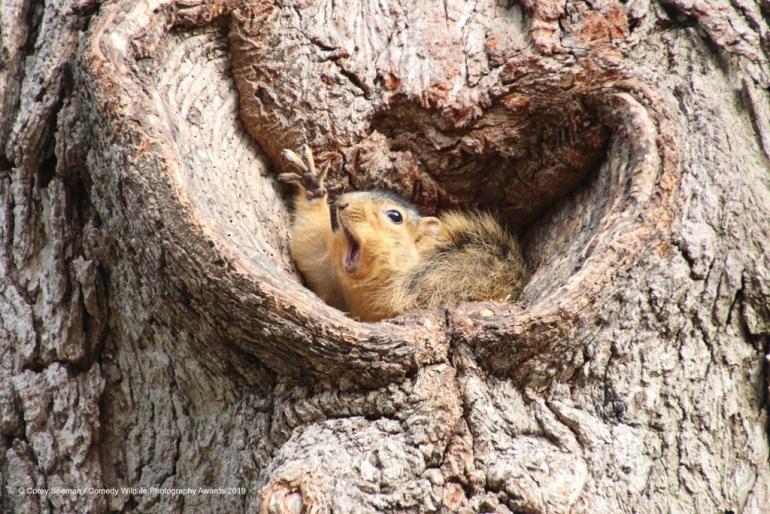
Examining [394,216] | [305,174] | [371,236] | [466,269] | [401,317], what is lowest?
[401,317]

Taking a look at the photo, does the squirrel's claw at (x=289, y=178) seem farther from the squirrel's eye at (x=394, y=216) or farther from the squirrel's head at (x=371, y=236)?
the squirrel's eye at (x=394, y=216)

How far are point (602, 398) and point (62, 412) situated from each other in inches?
74.2

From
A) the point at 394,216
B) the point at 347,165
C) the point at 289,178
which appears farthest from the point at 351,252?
the point at 289,178

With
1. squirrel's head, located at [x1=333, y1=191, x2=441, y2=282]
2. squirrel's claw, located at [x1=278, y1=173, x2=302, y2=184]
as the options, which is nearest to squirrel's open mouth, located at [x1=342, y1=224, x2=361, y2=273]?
squirrel's head, located at [x1=333, y1=191, x2=441, y2=282]

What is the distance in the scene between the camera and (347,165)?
12.8 feet

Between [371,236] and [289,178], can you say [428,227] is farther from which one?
[289,178]

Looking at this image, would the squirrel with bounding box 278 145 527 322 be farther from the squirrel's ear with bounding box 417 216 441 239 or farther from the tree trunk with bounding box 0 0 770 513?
the tree trunk with bounding box 0 0 770 513

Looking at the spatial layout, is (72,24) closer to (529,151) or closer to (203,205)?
(203,205)

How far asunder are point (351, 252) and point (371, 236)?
5.1 inches

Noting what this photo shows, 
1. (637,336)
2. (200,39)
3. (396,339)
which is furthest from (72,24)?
(637,336)

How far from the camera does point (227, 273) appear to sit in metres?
2.58

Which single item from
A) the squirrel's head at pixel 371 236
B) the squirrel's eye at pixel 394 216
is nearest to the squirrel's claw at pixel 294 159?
the squirrel's head at pixel 371 236

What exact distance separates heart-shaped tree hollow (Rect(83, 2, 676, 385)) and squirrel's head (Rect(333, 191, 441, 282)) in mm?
113

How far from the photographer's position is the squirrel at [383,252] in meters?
3.78
